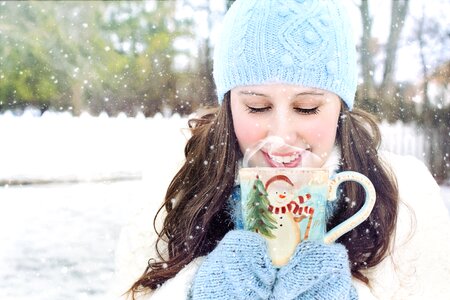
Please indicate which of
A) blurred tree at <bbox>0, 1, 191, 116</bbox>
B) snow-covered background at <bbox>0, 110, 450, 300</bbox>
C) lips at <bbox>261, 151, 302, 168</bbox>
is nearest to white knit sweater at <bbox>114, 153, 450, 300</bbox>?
snow-covered background at <bbox>0, 110, 450, 300</bbox>

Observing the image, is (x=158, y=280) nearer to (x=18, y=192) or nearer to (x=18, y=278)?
(x=18, y=278)

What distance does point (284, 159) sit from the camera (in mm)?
1322

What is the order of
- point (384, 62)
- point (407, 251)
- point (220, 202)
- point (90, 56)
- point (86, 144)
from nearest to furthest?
point (220, 202)
point (407, 251)
point (384, 62)
point (86, 144)
point (90, 56)

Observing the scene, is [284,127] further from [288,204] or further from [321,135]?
[288,204]

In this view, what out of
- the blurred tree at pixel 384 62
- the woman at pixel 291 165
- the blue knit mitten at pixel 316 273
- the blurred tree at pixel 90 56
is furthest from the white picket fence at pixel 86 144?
the blue knit mitten at pixel 316 273

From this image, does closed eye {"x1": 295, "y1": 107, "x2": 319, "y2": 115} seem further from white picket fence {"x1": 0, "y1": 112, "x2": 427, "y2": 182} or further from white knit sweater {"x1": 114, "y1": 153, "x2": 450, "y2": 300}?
white picket fence {"x1": 0, "y1": 112, "x2": 427, "y2": 182}

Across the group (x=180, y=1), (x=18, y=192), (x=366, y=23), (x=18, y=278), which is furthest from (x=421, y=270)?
(x=180, y=1)

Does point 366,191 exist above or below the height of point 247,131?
below

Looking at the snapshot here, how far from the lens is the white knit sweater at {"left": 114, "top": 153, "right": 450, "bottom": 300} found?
1.61 meters

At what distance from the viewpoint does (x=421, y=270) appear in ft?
5.46

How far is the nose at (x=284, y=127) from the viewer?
1338 millimetres

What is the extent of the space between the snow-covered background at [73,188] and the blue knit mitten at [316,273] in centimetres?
61

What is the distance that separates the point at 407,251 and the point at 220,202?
0.47m

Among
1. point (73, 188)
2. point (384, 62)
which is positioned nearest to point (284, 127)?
point (73, 188)
